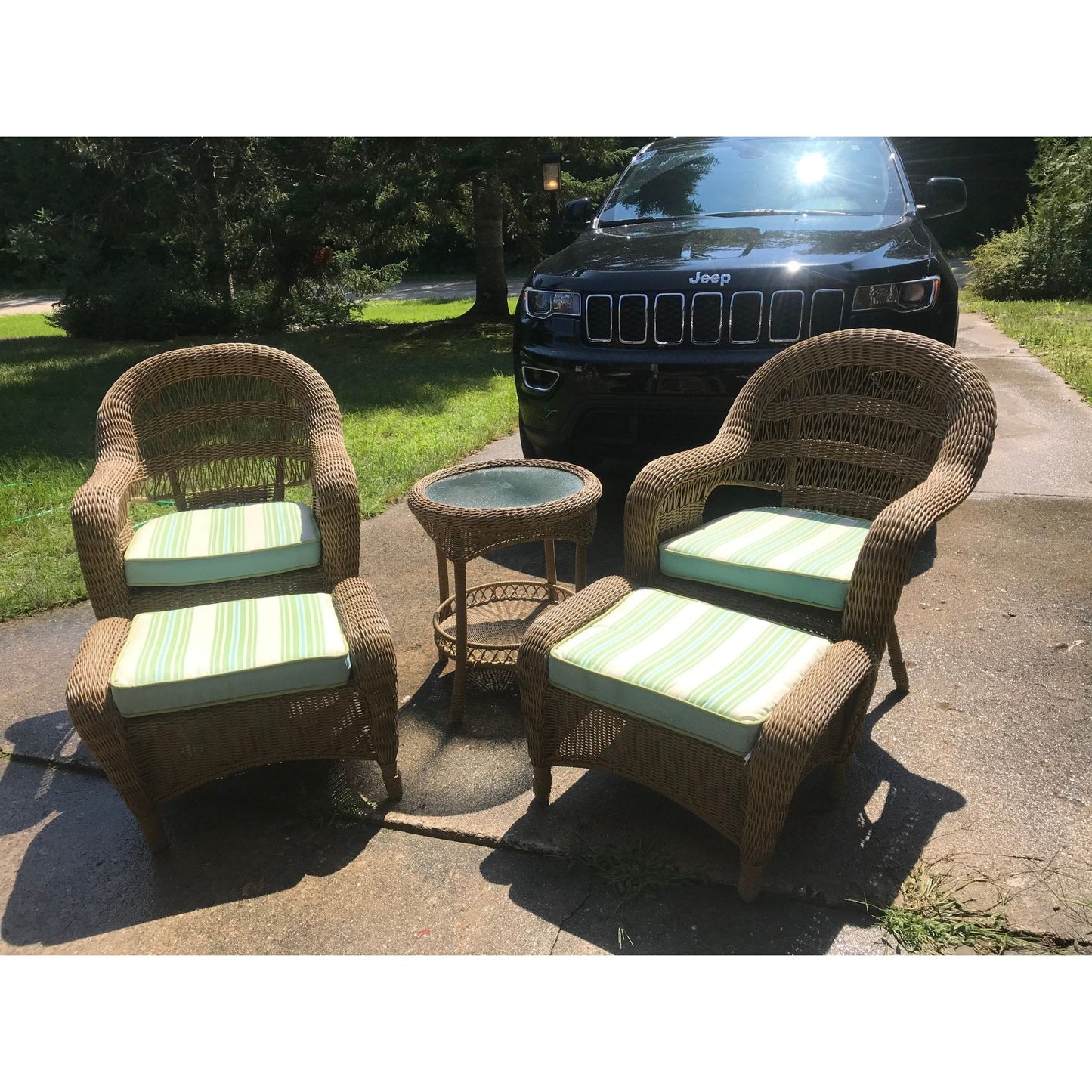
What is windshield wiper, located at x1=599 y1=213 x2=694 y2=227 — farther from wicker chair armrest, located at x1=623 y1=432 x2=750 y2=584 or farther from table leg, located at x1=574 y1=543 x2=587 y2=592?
table leg, located at x1=574 y1=543 x2=587 y2=592

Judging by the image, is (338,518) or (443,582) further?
(443,582)

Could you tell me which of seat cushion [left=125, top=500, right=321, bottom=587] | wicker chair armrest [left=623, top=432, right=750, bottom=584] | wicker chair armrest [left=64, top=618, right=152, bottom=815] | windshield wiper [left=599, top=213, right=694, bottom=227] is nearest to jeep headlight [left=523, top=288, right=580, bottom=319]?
windshield wiper [left=599, top=213, right=694, bottom=227]

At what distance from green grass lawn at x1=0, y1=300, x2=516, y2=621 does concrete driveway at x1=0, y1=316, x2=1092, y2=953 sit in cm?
150

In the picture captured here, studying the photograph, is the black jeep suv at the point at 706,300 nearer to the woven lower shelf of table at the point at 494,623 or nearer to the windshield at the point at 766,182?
the windshield at the point at 766,182

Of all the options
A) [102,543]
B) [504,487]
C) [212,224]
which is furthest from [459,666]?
[212,224]

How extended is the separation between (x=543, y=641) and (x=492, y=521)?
0.52 m

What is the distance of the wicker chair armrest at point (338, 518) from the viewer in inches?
105

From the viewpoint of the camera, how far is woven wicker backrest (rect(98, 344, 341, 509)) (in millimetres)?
3193

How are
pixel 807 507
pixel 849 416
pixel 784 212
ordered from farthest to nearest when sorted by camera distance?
pixel 784 212 < pixel 807 507 < pixel 849 416

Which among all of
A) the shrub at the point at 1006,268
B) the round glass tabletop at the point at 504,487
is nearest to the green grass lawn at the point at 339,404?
the round glass tabletop at the point at 504,487

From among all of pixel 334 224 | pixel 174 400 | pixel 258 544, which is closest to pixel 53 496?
pixel 174 400

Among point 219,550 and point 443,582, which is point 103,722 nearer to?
point 219,550

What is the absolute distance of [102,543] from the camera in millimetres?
2600

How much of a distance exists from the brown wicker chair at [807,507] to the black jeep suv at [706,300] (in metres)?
0.65
